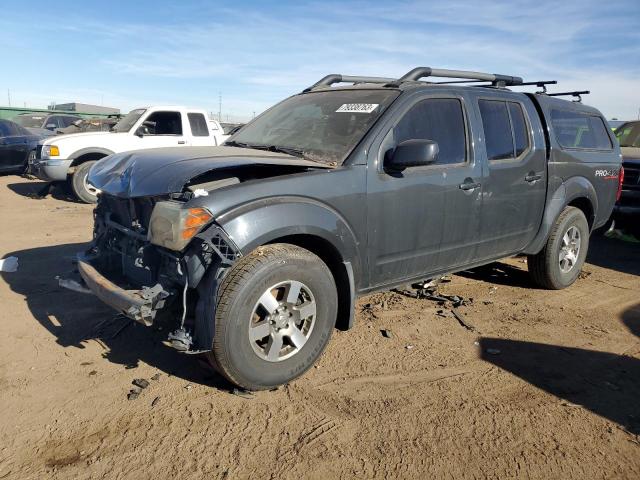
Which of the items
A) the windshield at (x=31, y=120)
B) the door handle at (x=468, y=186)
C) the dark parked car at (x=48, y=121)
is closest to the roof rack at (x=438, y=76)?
the door handle at (x=468, y=186)

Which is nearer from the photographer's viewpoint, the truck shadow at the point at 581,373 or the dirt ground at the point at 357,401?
the dirt ground at the point at 357,401

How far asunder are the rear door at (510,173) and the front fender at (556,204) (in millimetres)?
83

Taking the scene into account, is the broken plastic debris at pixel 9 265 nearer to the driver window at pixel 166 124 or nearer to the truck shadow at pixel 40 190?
the truck shadow at pixel 40 190

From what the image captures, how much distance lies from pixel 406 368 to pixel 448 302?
4.85ft

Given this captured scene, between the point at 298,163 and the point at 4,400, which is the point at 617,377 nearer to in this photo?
the point at 298,163

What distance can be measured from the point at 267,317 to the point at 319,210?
74cm

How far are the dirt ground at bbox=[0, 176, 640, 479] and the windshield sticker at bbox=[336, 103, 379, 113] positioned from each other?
1711 millimetres

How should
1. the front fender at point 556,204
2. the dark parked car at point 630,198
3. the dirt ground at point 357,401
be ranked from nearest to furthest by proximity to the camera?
the dirt ground at point 357,401
the front fender at point 556,204
the dark parked car at point 630,198

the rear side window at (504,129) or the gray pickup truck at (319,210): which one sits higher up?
the rear side window at (504,129)

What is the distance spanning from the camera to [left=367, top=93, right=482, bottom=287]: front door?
3637 mm

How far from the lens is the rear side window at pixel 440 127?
3.83 m

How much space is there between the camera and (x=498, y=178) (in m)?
4.36

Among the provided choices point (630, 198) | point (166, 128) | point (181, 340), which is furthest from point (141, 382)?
point (166, 128)

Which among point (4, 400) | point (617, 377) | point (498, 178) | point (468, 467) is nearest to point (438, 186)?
point (498, 178)
